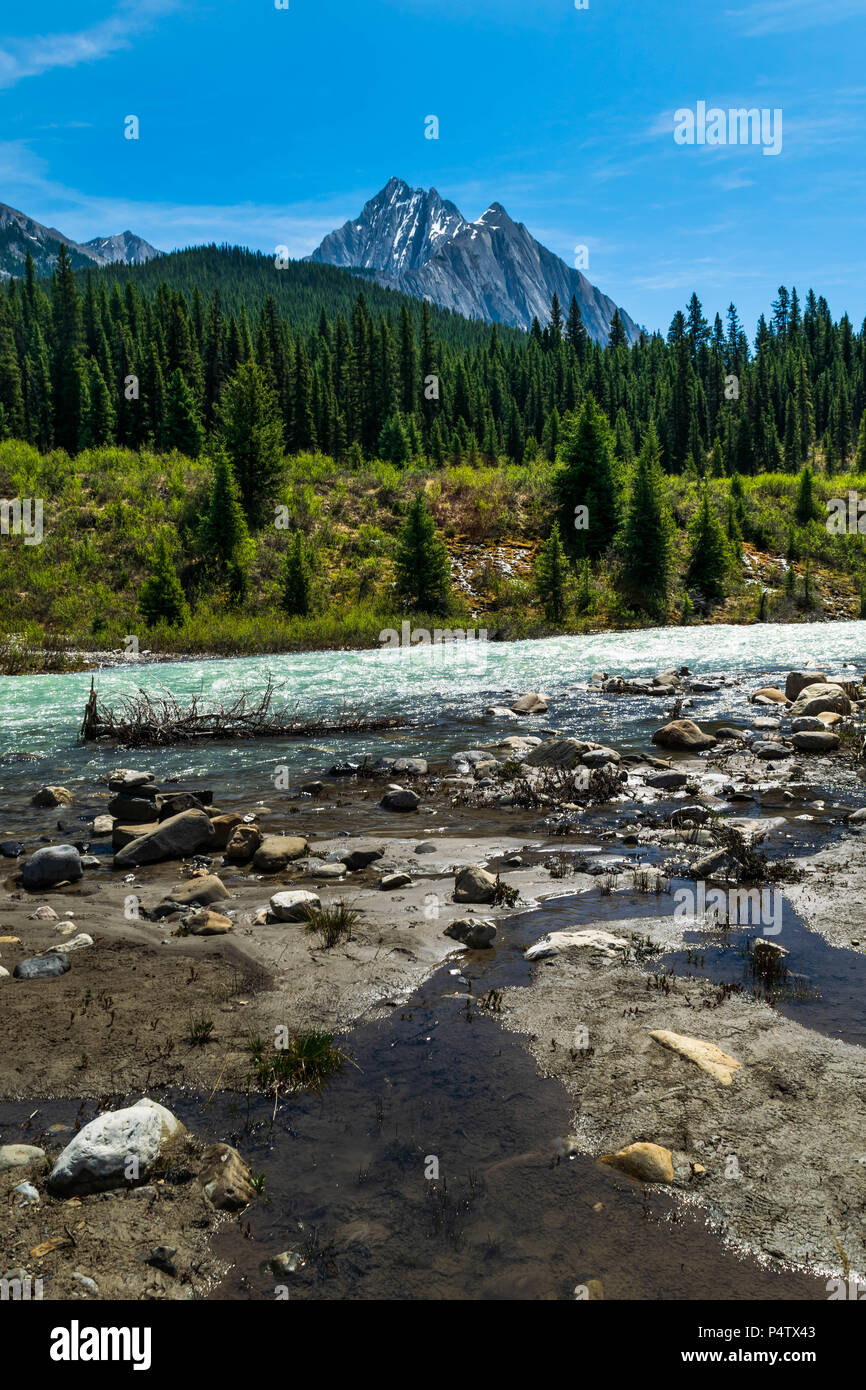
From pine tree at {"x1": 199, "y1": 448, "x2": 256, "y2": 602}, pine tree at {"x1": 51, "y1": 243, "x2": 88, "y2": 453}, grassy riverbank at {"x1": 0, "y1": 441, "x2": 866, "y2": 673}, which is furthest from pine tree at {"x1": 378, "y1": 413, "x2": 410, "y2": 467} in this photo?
pine tree at {"x1": 199, "y1": 448, "x2": 256, "y2": 602}

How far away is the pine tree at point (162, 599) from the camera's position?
125 ft

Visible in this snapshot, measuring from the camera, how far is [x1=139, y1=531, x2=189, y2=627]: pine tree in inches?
1503

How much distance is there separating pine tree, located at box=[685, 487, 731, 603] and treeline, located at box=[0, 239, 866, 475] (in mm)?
12505

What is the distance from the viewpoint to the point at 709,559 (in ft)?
154

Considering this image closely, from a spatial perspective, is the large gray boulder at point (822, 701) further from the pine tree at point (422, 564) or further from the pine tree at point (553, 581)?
the pine tree at point (422, 564)

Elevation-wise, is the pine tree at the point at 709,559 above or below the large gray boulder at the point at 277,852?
above

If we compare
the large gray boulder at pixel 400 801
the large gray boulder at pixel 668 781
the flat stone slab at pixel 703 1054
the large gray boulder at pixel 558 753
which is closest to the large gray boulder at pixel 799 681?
the large gray boulder at pixel 558 753

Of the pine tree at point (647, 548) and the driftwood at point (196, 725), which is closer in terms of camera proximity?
the driftwood at point (196, 725)

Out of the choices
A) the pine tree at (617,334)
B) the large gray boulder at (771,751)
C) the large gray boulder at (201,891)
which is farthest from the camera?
the pine tree at (617,334)

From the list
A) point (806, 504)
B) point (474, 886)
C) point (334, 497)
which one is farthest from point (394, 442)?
point (474, 886)

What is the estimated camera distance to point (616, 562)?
155 ft

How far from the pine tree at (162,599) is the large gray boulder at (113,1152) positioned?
36255 mm
